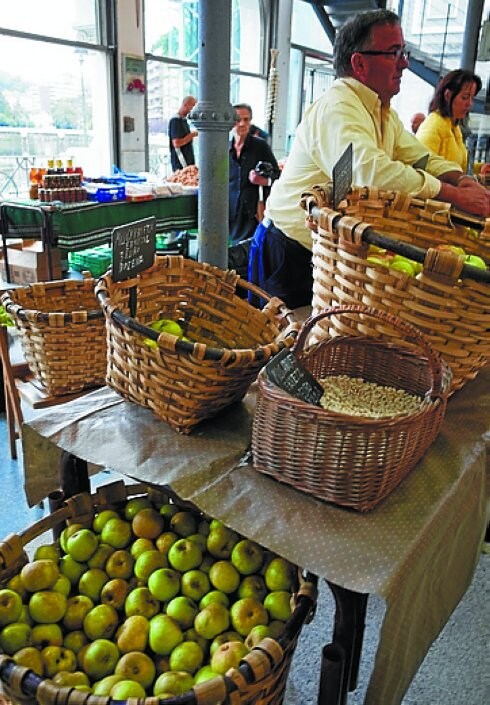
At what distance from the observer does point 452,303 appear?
103 centimetres

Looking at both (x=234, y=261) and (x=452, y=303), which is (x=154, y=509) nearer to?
(x=452, y=303)

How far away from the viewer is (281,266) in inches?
74.4

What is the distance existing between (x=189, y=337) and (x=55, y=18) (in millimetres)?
5210

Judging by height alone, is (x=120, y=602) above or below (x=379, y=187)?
below

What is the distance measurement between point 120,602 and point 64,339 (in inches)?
Result: 38.6

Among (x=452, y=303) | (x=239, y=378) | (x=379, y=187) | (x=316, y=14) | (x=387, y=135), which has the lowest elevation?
(x=239, y=378)

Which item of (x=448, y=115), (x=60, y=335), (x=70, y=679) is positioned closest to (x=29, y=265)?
(x=60, y=335)

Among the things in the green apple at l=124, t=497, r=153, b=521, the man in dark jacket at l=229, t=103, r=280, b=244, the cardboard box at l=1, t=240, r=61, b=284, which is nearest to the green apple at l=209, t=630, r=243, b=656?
the green apple at l=124, t=497, r=153, b=521

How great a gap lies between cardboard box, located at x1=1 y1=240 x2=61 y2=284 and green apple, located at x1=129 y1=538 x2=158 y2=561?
7.54 feet

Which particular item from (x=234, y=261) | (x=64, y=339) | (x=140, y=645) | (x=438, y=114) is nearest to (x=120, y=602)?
(x=140, y=645)

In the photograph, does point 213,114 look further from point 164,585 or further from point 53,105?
point 53,105

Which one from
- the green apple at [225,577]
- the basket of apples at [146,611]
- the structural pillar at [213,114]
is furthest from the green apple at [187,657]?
the structural pillar at [213,114]

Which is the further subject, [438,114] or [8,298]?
[438,114]

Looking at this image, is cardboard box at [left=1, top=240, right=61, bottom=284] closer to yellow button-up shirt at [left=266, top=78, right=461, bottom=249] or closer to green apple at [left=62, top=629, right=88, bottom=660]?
yellow button-up shirt at [left=266, top=78, right=461, bottom=249]
